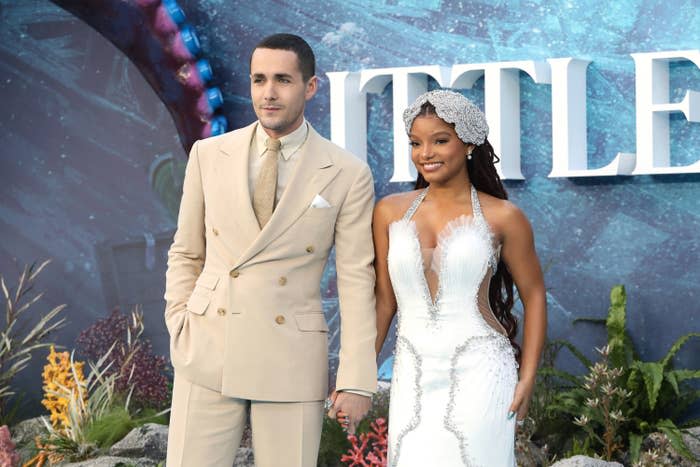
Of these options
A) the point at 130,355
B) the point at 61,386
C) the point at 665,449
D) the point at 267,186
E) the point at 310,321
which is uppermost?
the point at 267,186

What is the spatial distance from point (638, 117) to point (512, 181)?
82 centimetres

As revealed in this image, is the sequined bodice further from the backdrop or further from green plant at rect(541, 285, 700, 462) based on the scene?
the backdrop

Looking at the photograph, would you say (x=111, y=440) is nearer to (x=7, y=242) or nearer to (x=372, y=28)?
(x=7, y=242)

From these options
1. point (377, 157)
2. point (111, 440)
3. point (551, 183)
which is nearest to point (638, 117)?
point (551, 183)

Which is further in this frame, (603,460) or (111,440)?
(111,440)

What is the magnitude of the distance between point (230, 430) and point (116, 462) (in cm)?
239

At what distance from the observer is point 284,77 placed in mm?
3904

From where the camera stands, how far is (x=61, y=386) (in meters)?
6.91

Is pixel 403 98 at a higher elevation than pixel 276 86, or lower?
higher

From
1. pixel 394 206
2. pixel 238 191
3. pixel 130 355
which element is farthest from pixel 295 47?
pixel 130 355

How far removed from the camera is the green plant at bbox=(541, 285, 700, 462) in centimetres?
606

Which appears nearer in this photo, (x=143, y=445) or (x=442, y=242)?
(x=442, y=242)

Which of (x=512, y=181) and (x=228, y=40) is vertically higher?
(x=228, y=40)

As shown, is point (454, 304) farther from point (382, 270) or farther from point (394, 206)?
point (394, 206)
